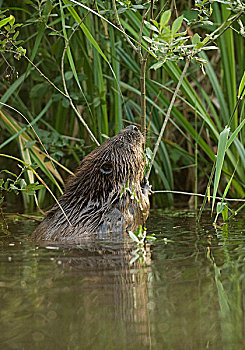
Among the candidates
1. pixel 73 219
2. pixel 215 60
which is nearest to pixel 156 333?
pixel 73 219

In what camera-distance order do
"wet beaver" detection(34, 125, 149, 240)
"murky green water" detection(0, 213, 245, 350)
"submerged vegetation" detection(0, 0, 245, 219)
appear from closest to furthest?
"murky green water" detection(0, 213, 245, 350) → "wet beaver" detection(34, 125, 149, 240) → "submerged vegetation" detection(0, 0, 245, 219)

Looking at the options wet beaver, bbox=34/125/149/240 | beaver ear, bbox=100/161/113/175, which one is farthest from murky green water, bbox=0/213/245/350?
beaver ear, bbox=100/161/113/175

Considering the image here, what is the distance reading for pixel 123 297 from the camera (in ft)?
6.16

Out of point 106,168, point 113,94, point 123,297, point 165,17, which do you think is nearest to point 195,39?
point 165,17

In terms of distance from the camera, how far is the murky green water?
1512 mm

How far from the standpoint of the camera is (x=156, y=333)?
5.06 ft

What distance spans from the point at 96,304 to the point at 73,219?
66.8 inches

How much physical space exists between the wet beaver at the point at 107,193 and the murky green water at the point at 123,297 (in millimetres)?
546

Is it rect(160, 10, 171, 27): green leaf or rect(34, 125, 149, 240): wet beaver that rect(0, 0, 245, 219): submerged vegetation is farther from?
rect(160, 10, 171, 27): green leaf

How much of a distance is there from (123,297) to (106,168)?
178 cm

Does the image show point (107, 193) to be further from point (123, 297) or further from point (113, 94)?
point (123, 297)

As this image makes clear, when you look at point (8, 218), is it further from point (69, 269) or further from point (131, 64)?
point (69, 269)

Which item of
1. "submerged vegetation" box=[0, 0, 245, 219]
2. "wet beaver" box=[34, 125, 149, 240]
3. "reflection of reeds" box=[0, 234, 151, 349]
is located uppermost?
"submerged vegetation" box=[0, 0, 245, 219]

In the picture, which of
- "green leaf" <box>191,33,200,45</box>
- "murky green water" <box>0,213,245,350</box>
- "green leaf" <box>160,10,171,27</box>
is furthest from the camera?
"green leaf" <box>191,33,200,45</box>
